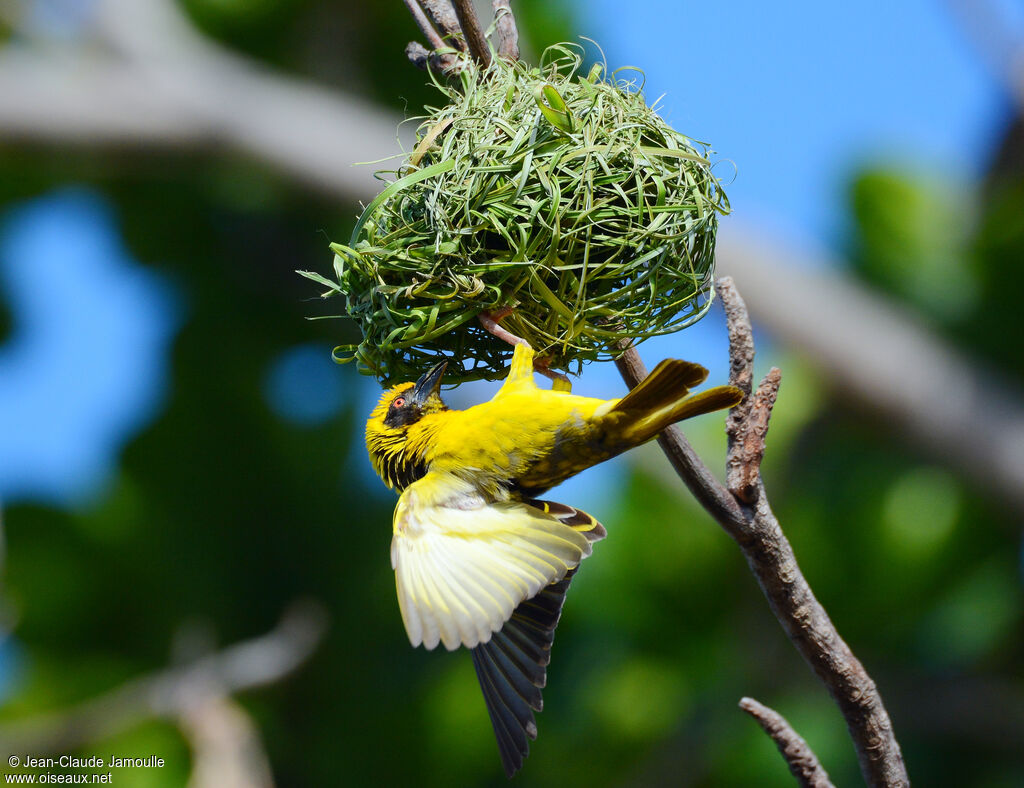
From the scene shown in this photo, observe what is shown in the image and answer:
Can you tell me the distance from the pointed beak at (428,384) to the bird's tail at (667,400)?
1.38ft

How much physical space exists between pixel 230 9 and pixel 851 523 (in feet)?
24.2

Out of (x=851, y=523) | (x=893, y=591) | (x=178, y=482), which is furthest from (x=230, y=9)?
(x=893, y=591)

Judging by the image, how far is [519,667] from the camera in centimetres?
239

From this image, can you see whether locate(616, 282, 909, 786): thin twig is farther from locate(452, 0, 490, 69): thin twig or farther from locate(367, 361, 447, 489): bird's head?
locate(452, 0, 490, 69): thin twig

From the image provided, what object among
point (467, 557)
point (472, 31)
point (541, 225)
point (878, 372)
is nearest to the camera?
point (541, 225)

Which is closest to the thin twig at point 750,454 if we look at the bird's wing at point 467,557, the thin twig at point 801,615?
the thin twig at point 801,615

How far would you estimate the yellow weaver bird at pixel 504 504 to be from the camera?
6.59 ft

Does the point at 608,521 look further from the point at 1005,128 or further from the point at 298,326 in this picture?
the point at 1005,128

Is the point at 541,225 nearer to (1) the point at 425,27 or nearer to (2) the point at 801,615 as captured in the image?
(1) the point at 425,27

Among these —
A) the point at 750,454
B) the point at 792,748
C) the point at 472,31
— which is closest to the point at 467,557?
the point at 750,454

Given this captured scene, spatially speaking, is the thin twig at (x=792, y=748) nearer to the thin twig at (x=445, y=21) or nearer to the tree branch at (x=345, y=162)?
the thin twig at (x=445, y=21)

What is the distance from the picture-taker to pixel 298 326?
10.3m

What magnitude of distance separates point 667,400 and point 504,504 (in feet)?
1.50

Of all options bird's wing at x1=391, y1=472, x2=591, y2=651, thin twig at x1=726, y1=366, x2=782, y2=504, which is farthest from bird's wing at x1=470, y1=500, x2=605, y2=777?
thin twig at x1=726, y1=366, x2=782, y2=504
